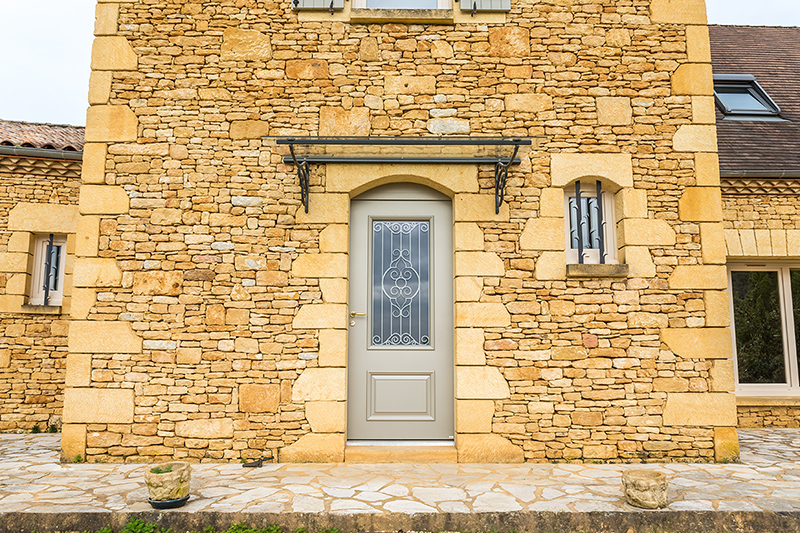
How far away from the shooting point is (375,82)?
16.3 feet

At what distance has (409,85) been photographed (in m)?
4.96

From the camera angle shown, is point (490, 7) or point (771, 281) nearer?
point (490, 7)

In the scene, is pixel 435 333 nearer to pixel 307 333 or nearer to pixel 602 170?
pixel 307 333

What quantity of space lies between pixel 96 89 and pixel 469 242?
389 centimetres

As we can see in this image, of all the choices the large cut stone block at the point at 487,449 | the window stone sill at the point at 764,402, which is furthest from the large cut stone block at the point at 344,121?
the window stone sill at the point at 764,402

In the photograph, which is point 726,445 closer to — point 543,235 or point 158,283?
point 543,235

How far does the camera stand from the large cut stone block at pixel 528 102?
16.3ft

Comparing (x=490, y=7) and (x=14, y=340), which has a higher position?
(x=490, y=7)

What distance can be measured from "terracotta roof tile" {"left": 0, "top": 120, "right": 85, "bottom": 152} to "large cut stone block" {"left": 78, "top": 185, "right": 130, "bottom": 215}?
1966 mm

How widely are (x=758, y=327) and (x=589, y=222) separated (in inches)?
130

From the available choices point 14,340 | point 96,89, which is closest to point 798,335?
point 96,89

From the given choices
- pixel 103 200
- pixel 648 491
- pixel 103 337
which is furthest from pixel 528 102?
pixel 103 337

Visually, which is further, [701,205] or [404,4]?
[404,4]

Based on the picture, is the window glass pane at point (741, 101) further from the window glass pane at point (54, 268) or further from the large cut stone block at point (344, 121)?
the window glass pane at point (54, 268)
